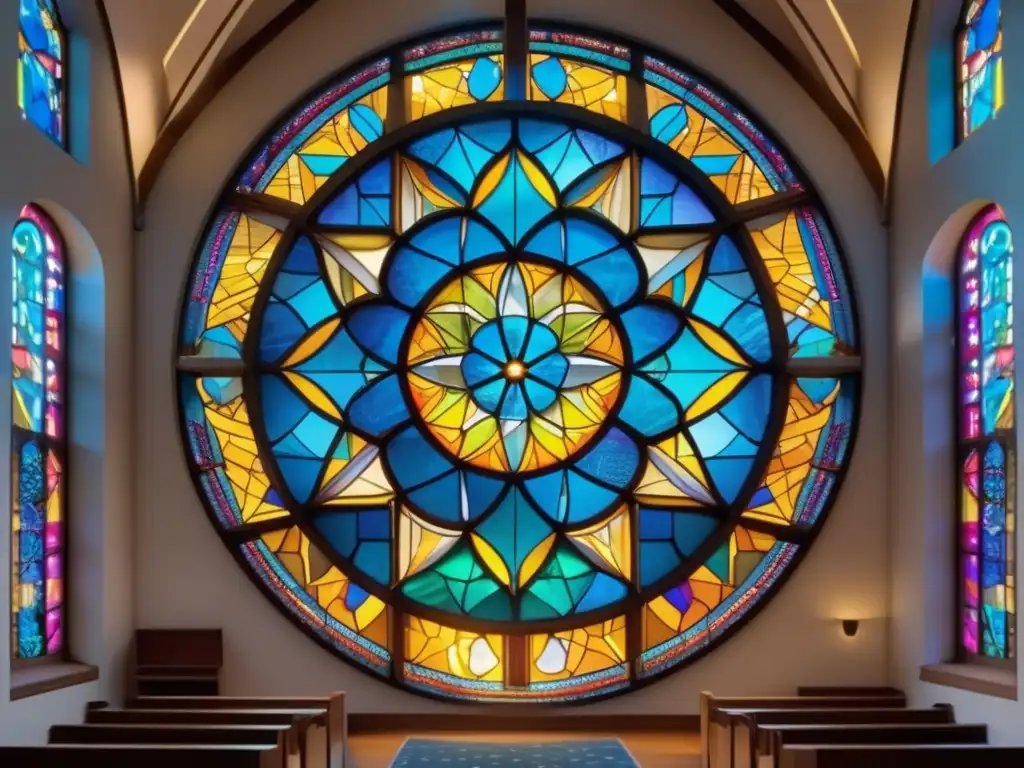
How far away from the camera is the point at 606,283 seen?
30.3 ft

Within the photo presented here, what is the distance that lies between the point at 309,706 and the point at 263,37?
4.19 m

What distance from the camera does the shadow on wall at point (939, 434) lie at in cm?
828

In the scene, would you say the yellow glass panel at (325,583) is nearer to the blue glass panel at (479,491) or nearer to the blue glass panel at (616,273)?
the blue glass panel at (479,491)

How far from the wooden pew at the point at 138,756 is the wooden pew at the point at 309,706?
4.18 ft

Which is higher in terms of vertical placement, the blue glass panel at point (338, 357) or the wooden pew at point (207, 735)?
the blue glass panel at point (338, 357)

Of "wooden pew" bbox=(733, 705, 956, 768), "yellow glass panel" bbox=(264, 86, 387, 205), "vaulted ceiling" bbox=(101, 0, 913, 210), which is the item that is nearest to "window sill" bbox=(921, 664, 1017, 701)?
"wooden pew" bbox=(733, 705, 956, 768)

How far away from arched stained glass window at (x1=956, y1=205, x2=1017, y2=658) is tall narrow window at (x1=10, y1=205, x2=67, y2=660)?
5102mm

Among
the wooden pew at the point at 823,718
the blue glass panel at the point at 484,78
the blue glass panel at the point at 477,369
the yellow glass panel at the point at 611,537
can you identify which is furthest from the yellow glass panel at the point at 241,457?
the wooden pew at the point at 823,718

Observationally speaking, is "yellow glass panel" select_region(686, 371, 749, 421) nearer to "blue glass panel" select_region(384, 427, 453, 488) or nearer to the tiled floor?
"blue glass panel" select_region(384, 427, 453, 488)

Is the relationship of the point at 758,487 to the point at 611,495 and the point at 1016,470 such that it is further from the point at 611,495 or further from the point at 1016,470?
the point at 1016,470

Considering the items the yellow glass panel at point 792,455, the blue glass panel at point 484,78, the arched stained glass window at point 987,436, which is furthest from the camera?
the blue glass panel at point 484,78

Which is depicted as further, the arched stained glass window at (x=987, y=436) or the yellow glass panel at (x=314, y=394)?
the yellow glass panel at (x=314, y=394)

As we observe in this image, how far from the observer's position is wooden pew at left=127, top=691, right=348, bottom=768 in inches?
287

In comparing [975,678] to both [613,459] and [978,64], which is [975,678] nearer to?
[613,459]
